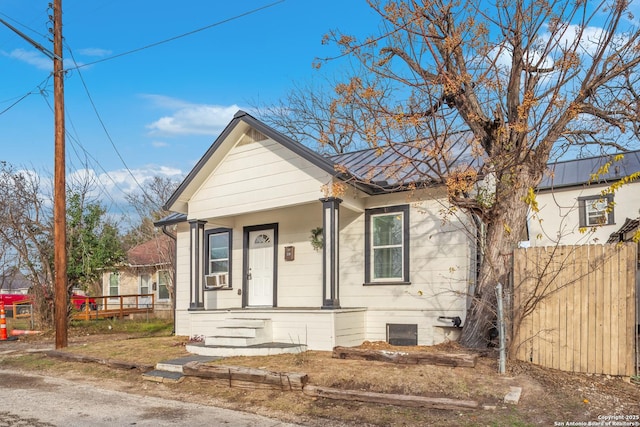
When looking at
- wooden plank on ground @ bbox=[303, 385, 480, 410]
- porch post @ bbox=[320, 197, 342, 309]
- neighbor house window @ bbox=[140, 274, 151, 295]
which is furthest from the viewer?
neighbor house window @ bbox=[140, 274, 151, 295]

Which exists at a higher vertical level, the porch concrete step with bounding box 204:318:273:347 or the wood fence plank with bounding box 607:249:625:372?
the wood fence plank with bounding box 607:249:625:372

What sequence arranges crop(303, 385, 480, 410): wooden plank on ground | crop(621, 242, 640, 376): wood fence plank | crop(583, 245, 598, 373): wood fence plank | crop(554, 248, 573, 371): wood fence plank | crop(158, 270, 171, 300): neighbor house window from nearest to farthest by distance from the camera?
1. crop(303, 385, 480, 410): wooden plank on ground
2. crop(621, 242, 640, 376): wood fence plank
3. crop(583, 245, 598, 373): wood fence plank
4. crop(554, 248, 573, 371): wood fence plank
5. crop(158, 270, 171, 300): neighbor house window

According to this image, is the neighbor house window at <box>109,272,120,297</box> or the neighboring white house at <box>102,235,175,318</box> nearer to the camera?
the neighboring white house at <box>102,235,175,318</box>

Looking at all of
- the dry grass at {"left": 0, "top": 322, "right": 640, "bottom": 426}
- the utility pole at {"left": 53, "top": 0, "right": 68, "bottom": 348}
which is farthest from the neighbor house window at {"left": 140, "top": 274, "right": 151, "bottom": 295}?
the dry grass at {"left": 0, "top": 322, "right": 640, "bottom": 426}

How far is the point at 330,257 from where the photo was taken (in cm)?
1121

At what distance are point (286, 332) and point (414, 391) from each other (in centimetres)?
458

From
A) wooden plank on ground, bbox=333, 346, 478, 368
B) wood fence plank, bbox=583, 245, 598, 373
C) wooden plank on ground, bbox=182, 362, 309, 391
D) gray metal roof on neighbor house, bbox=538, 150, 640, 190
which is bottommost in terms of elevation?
wooden plank on ground, bbox=182, 362, 309, 391

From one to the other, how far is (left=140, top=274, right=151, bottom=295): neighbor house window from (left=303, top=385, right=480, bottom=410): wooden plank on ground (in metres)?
23.9

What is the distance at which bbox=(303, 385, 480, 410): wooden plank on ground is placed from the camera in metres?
6.75

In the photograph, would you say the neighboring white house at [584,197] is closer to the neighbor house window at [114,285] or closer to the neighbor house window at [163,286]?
the neighbor house window at [163,286]

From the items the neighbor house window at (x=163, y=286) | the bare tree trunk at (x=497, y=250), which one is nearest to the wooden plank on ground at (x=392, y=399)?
the bare tree trunk at (x=497, y=250)

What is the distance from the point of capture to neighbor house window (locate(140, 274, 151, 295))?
30188 mm

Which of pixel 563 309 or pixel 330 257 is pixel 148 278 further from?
pixel 563 309

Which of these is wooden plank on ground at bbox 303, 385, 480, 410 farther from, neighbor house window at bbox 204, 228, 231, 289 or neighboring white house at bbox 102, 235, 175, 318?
neighboring white house at bbox 102, 235, 175, 318
